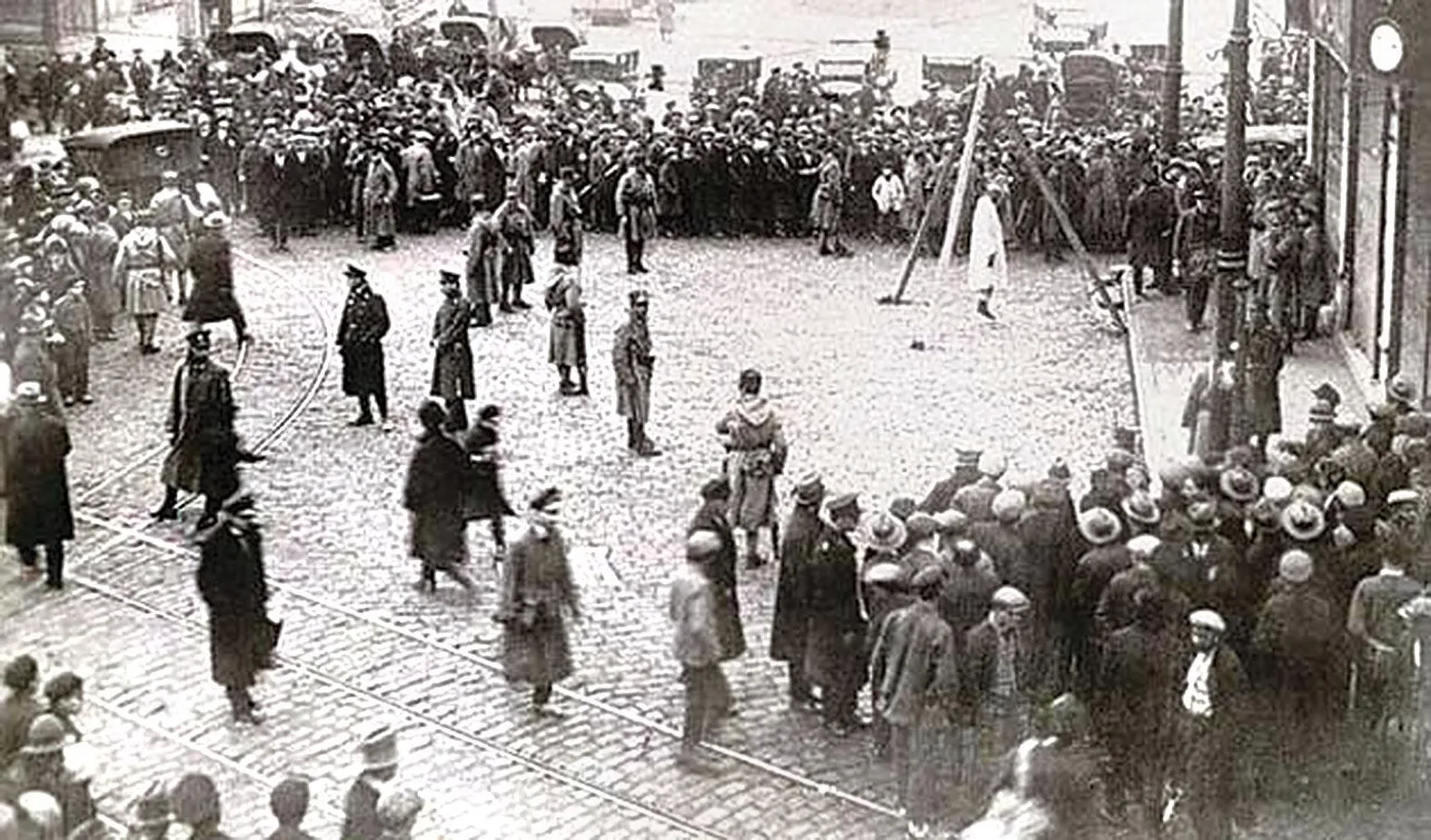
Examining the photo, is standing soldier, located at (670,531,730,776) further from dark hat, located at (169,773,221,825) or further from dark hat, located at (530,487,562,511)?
dark hat, located at (169,773,221,825)

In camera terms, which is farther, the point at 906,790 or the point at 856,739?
the point at 856,739

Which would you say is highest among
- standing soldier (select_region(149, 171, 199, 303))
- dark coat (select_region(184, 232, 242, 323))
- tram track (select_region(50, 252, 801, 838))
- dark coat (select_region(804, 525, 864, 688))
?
standing soldier (select_region(149, 171, 199, 303))

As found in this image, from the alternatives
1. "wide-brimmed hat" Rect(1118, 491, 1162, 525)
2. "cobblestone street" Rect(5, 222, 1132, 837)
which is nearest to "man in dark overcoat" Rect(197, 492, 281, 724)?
"cobblestone street" Rect(5, 222, 1132, 837)

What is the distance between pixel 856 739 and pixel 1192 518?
8.39 feet

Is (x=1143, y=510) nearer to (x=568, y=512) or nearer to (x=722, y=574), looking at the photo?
(x=722, y=574)

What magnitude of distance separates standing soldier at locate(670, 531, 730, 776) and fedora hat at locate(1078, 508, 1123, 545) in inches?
89.7

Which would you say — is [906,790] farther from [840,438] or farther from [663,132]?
[663,132]

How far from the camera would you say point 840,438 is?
21.8 m

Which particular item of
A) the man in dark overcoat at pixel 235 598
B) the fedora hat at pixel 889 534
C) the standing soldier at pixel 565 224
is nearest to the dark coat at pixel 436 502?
the man in dark overcoat at pixel 235 598

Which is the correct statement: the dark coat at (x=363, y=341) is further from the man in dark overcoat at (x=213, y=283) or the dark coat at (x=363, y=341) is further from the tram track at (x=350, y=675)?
the man in dark overcoat at (x=213, y=283)

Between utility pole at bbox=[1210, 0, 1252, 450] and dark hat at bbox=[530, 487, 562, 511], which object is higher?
utility pole at bbox=[1210, 0, 1252, 450]

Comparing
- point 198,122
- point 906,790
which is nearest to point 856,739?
point 906,790

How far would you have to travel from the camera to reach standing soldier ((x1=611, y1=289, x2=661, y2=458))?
21.2 metres

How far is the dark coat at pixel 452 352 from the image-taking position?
21969mm
